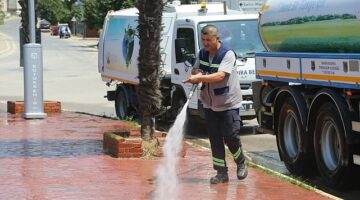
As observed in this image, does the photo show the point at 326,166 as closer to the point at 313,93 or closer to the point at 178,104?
the point at 313,93

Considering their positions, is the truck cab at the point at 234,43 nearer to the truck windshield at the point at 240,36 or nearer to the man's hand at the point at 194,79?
the truck windshield at the point at 240,36

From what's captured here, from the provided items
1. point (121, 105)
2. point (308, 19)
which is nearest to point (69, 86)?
point (121, 105)

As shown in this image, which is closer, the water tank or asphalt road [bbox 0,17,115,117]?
the water tank

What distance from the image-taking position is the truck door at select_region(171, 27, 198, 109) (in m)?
14.1

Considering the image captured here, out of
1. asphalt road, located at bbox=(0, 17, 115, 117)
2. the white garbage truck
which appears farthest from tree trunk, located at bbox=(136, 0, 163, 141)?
asphalt road, located at bbox=(0, 17, 115, 117)

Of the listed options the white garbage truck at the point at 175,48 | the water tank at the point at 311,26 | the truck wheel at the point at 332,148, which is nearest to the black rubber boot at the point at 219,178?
the truck wheel at the point at 332,148

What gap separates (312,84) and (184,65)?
544cm

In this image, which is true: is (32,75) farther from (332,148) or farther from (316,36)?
(332,148)

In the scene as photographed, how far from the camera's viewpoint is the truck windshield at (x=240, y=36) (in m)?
14.2

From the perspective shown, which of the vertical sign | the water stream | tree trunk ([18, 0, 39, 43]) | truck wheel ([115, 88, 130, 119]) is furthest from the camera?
truck wheel ([115, 88, 130, 119])

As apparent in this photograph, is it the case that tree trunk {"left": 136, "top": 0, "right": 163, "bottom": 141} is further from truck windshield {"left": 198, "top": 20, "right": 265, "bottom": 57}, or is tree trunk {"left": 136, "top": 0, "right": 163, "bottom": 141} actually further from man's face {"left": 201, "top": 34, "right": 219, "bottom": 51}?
truck windshield {"left": 198, "top": 20, "right": 265, "bottom": 57}

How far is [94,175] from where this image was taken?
9047 millimetres

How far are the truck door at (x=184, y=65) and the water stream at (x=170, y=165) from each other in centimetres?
374

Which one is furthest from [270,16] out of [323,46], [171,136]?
[171,136]
